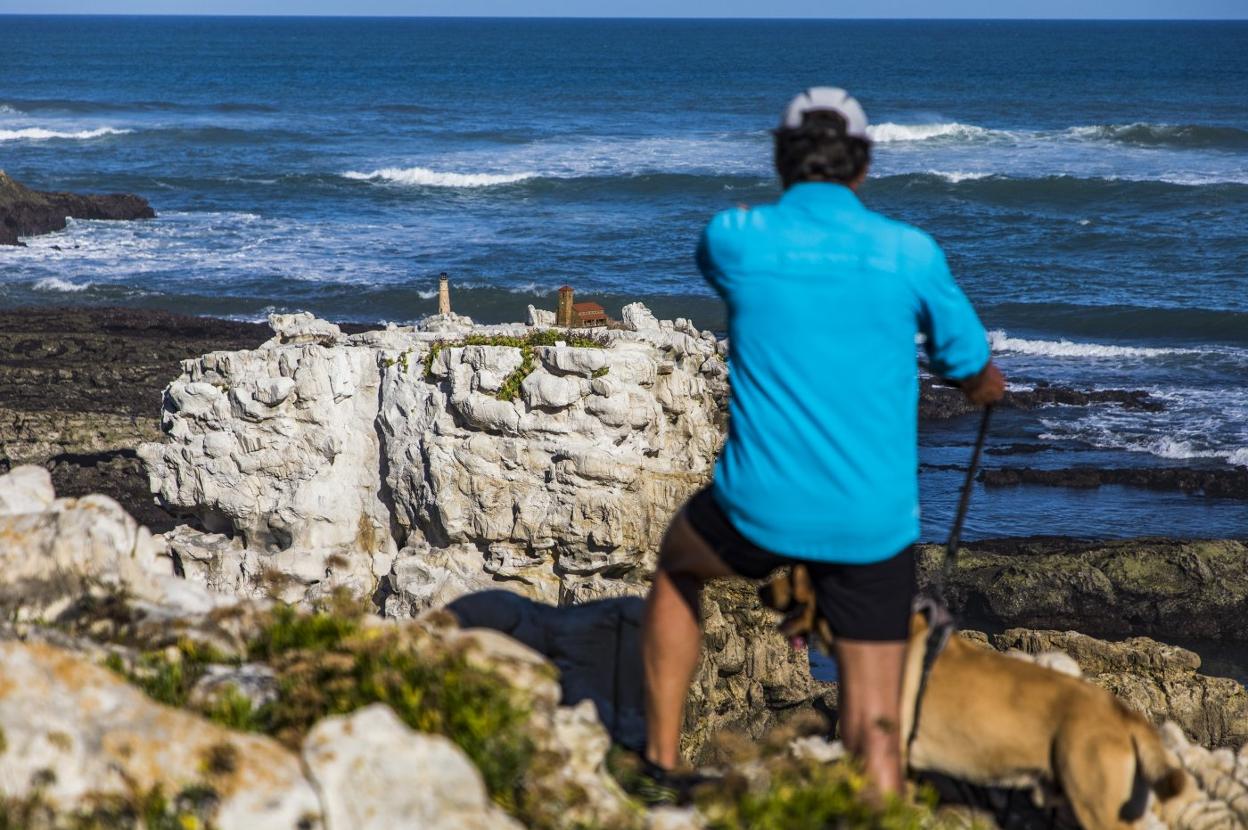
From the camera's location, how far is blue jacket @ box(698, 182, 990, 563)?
404cm

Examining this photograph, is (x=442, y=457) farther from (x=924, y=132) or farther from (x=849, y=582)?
(x=924, y=132)


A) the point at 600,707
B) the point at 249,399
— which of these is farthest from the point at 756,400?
the point at 249,399

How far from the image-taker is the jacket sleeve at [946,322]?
404 centimetres

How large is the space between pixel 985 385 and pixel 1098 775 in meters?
1.49

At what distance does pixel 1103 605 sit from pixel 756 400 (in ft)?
50.8

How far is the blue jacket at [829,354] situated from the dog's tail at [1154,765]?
1338mm

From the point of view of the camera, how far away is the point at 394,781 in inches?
153

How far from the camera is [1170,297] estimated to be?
38.1 m

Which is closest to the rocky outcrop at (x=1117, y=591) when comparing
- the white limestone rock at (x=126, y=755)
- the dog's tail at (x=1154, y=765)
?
the dog's tail at (x=1154, y=765)

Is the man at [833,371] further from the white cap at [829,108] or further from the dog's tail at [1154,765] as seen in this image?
the dog's tail at [1154,765]

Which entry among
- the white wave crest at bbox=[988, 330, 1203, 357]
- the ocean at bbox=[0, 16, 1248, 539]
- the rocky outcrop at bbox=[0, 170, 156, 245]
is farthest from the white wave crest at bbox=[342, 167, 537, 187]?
the white wave crest at bbox=[988, 330, 1203, 357]

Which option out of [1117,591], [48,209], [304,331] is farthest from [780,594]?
[48,209]

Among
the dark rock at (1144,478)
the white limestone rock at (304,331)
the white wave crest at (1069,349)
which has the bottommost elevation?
the dark rock at (1144,478)

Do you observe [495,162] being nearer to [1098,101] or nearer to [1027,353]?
[1027,353]
